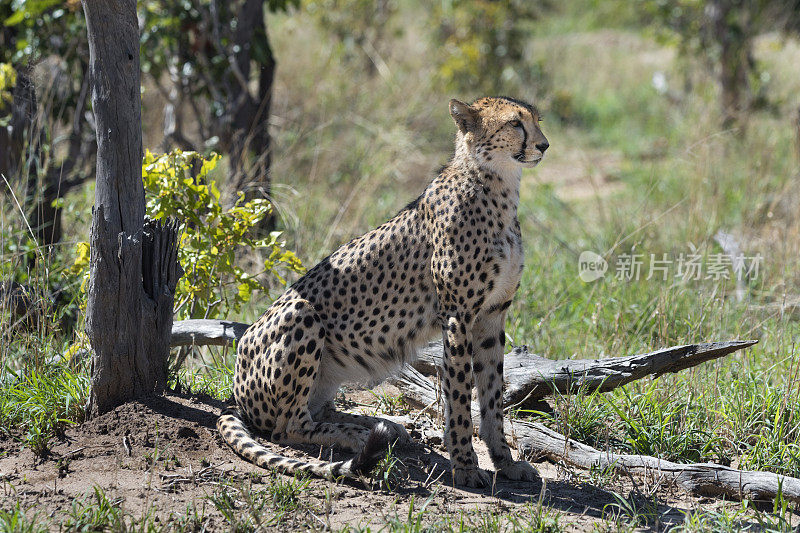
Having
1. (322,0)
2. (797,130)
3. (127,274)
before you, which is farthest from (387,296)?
(322,0)

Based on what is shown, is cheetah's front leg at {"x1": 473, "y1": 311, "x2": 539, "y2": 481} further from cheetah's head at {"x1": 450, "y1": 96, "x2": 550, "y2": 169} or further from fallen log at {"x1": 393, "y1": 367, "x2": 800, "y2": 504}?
cheetah's head at {"x1": 450, "y1": 96, "x2": 550, "y2": 169}

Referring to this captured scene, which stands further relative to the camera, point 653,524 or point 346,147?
point 346,147

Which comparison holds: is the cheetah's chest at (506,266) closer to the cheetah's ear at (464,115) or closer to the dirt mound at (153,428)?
the cheetah's ear at (464,115)

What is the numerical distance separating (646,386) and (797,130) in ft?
14.2

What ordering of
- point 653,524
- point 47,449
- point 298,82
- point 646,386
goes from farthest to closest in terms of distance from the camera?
point 298,82, point 646,386, point 47,449, point 653,524

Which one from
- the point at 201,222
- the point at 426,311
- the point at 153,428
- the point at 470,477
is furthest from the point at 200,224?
the point at 470,477

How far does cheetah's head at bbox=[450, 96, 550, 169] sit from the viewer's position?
11.7 ft

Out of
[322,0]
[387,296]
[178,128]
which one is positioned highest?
A: [322,0]

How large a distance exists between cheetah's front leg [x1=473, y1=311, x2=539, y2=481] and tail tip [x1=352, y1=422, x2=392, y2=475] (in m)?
0.66

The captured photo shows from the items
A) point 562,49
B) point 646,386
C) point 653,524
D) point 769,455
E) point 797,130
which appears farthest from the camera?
point 562,49

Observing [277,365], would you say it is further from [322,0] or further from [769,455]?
[322,0]

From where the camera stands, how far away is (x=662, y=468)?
11.7 ft

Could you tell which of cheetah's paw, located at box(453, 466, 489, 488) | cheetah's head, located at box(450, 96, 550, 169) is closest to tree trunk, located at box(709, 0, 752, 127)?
cheetah's head, located at box(450, 96, 550, 169)

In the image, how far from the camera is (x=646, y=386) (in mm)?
4242
